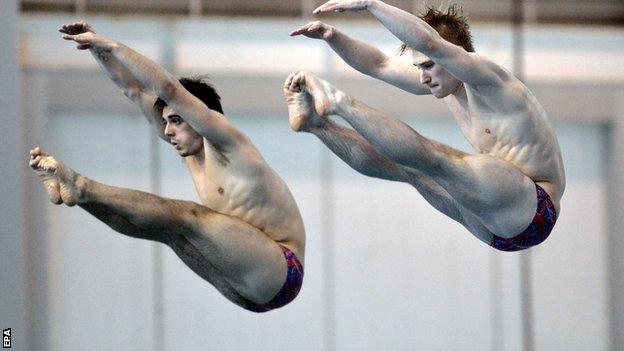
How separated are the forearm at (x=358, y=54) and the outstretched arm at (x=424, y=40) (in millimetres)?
386

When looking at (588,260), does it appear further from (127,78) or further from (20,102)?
(127,78)

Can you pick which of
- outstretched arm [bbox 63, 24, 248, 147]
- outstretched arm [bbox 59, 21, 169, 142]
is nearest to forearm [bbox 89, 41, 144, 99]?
outstretched arm [bbox 59, 21, 169, 142]

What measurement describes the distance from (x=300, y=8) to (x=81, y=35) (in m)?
3.58

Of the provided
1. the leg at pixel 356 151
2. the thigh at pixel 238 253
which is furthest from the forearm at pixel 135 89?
the leg at pixel 356 151

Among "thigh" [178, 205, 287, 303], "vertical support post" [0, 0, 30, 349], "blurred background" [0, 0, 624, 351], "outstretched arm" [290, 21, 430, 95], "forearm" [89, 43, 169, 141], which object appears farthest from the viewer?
"blurred background" [0, 0, 624, 351]

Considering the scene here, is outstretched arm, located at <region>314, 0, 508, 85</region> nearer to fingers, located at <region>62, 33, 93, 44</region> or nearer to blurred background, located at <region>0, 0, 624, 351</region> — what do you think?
fingers, located at <region>62, 33, 93, 44</region>

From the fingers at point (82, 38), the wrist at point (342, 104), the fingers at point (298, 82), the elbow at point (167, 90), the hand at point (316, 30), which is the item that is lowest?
the wrist at point (342, 104)

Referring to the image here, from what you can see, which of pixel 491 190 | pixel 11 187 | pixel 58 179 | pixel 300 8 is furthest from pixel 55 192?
pixel 300 8

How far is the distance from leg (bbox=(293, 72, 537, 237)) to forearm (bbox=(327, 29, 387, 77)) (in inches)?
13.2

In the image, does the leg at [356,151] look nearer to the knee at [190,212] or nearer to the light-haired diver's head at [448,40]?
the light-haired diver's head at [448,40]

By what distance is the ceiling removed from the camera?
8.02 metres

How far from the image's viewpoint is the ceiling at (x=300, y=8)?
26.3 ft

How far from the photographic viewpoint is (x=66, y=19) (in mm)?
7930

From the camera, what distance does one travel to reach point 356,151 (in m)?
4.86
